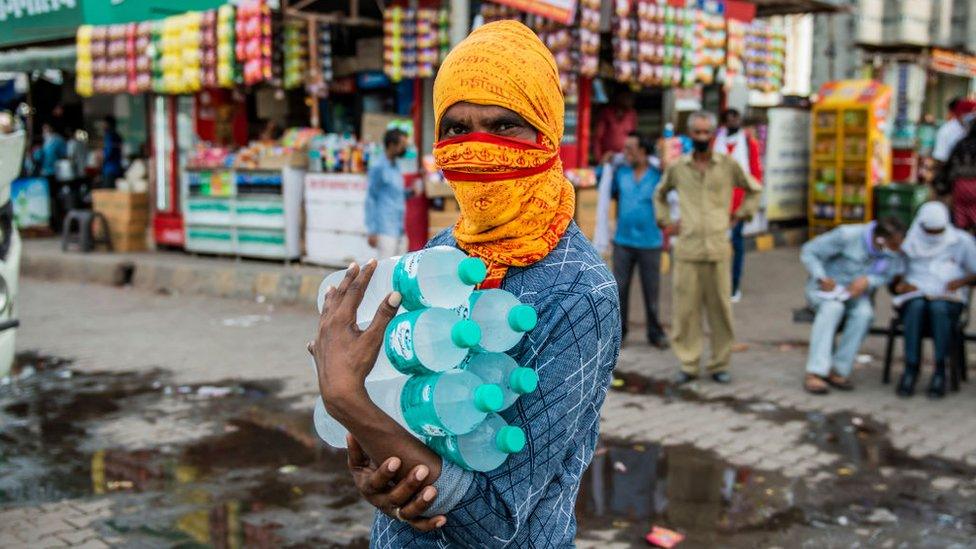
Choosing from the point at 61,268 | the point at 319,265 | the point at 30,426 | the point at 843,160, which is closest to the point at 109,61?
the point at 61,268

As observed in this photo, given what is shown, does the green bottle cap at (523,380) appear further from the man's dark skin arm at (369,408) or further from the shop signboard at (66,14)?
the shop signboard at (66,14)

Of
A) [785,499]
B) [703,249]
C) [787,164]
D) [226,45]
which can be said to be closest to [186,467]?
[785,499]

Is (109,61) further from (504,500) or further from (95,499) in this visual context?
(504,500)

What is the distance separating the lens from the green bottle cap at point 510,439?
62.9 inches

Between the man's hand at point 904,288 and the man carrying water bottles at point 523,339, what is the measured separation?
5898 mm

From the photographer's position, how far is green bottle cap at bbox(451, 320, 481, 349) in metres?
1.54

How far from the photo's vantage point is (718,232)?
7336 mm

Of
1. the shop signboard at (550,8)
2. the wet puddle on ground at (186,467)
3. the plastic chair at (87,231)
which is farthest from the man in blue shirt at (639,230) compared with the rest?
the plastic chair at (87,231)

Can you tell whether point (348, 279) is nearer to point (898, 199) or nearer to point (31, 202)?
point (898, 199)

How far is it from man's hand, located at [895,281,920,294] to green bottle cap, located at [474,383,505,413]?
6.32 m

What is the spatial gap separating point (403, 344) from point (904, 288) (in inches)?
251

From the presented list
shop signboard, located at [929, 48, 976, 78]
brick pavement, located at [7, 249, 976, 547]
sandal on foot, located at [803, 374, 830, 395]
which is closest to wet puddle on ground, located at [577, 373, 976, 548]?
brick pavement, located at [7, 249, 976, 547]

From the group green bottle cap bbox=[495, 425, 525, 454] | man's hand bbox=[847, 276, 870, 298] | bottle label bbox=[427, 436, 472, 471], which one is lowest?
man's hand bbox=[847, 276, 870, 298]

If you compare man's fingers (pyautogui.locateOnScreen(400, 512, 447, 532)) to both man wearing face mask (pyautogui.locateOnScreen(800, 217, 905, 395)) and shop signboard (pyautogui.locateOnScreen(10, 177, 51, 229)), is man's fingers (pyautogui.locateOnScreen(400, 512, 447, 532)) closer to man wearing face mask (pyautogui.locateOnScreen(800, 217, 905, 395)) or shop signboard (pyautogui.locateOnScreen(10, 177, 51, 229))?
man wearing face mask (pyautogui.locateOnScreen(800, 217, 905, 395))
